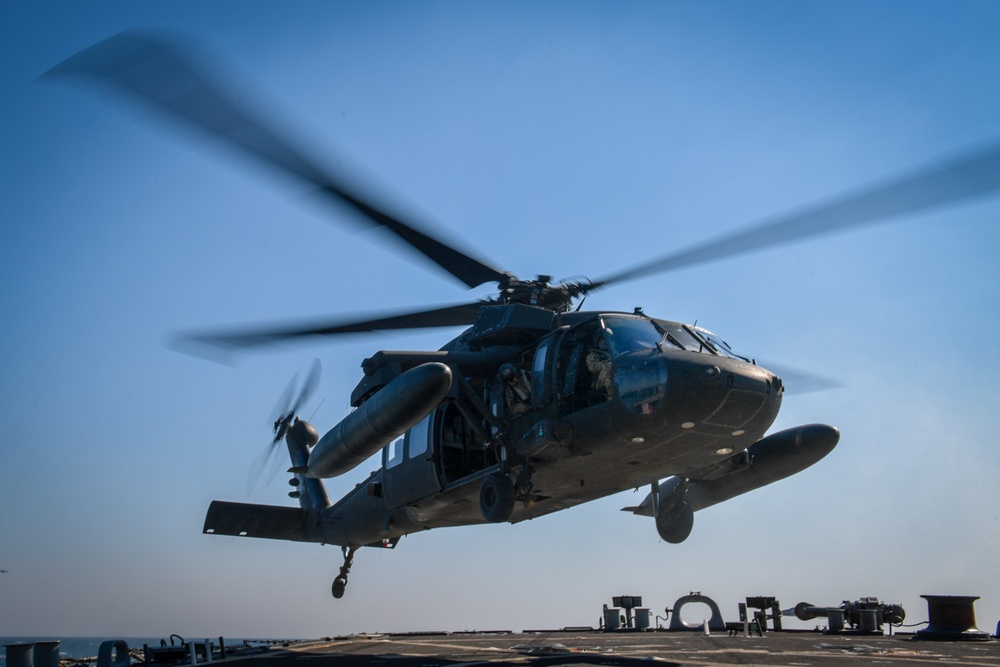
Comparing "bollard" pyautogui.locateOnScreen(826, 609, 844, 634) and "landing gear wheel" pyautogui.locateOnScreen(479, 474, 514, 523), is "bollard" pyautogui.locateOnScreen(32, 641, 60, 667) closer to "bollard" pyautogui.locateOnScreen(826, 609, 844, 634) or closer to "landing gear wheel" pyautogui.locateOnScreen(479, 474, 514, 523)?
"landing gear wheel" pyautogui.locateOnScreen(479, 474, 514, 523)

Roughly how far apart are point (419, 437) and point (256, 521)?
6.92m

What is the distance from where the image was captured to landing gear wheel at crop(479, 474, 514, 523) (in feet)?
42.4

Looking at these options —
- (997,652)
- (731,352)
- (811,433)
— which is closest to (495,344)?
(731,352)

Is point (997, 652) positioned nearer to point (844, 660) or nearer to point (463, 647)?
point (844, 660)

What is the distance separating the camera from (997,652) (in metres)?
12.6

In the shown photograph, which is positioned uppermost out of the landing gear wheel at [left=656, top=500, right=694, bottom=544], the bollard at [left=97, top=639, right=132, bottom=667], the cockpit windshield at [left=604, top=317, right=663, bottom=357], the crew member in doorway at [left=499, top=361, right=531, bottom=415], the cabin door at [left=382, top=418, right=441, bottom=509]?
the cockpit windshield at [left=604, top=317, right=663, bottom=357]

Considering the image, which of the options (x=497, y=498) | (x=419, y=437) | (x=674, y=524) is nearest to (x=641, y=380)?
(x=497, y=498)

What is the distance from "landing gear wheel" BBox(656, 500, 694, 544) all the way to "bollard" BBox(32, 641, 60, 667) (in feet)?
33.0

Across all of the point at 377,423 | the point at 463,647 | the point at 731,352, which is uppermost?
the point at 731,352

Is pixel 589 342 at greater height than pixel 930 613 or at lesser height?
greater

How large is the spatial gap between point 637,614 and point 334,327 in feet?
39.2

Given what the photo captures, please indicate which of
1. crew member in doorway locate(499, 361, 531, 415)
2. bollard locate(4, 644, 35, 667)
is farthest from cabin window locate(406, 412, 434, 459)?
bollard locate(4, 644, 35, 667)

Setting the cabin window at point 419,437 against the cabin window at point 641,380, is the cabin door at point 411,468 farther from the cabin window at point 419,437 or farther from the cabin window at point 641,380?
the cabin window at point 641,380

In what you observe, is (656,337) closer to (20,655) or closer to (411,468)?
(411,468)
